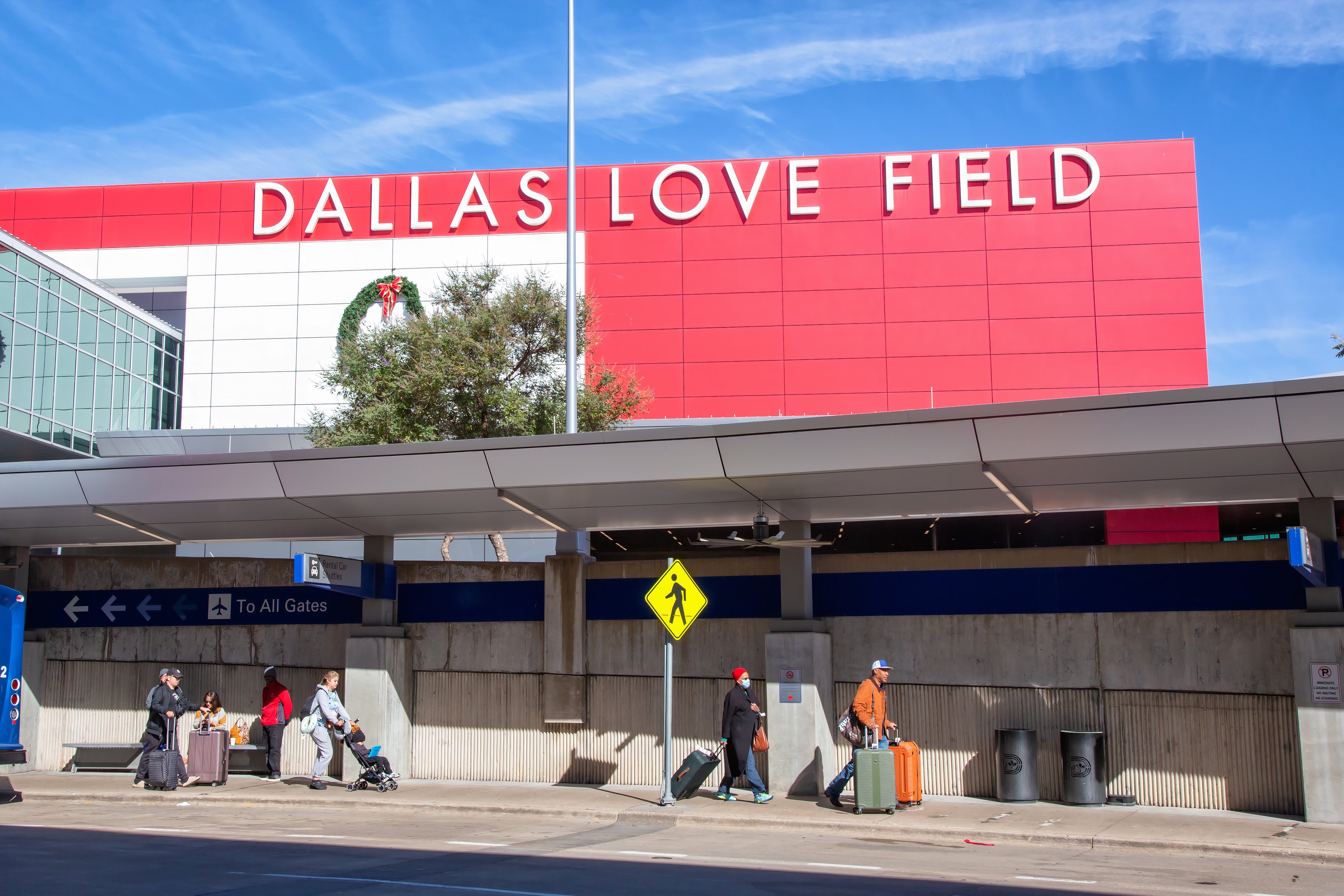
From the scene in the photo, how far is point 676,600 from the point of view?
552 inches

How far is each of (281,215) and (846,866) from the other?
3798 centimetres

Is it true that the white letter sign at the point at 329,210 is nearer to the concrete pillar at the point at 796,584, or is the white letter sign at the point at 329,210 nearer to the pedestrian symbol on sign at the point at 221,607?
the pedestrian symbol on sign at the point at 221,607

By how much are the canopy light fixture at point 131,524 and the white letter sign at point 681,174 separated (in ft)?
83.6

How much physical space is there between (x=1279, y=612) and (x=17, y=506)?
15.9m

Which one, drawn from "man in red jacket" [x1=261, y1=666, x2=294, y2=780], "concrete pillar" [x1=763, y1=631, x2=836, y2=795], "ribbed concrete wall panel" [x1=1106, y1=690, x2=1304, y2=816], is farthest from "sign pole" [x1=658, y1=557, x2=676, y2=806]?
"man in red jacket" [x1=261, y1=666, x2=294, y2=780]

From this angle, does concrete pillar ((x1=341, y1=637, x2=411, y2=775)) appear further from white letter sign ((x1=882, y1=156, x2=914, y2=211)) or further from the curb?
white letter sign ((x1=882, y1=156, x2=914, y2=211))

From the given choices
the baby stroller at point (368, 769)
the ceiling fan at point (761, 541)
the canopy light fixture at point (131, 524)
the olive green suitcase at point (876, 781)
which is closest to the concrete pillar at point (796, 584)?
→ the ceiling fan at point (761, 541)

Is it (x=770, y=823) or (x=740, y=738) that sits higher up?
(x=740, y=738)

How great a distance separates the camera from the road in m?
8.97

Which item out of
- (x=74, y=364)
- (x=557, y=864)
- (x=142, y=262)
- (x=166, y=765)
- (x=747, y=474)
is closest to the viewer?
(x=557, y=864)

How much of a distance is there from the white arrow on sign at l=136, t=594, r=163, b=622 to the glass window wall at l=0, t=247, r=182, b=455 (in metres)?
21.0

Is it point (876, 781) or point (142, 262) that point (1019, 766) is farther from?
point (142, 262)

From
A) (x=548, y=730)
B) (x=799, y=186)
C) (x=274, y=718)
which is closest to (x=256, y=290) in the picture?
(x=799, y=186)

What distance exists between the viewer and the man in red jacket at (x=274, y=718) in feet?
56.4
